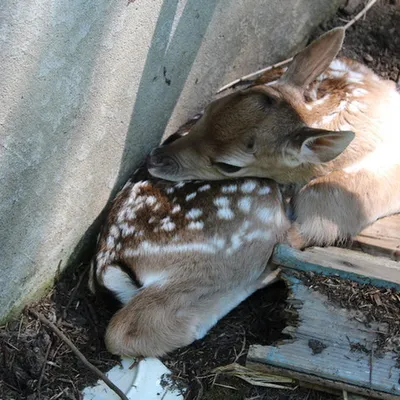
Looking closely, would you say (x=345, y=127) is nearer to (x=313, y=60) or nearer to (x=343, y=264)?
(x=313, y=60)

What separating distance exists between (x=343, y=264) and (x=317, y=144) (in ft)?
1.61

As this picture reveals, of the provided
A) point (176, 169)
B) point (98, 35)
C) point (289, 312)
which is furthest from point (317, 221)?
point (98, 35)

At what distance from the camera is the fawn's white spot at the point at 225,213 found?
283 cm

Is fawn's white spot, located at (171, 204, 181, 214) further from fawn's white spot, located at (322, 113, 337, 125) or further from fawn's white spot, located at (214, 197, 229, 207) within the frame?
fawn's white spot, located at (322, 113, 337, 125)

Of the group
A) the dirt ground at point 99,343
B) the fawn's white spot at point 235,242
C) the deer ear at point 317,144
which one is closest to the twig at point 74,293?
the dirt ground at point 99,343

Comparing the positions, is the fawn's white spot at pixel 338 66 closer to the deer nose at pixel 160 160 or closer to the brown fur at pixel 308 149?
the brown fur at pixel 308 149

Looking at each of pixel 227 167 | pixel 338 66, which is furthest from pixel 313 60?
pixel 227 167

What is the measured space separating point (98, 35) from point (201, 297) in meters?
1.12

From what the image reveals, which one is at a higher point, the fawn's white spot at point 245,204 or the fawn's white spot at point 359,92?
the fawn's white spot at point 359,92

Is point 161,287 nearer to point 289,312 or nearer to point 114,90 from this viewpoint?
point 289,312

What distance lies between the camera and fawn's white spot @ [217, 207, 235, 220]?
2.83 metres

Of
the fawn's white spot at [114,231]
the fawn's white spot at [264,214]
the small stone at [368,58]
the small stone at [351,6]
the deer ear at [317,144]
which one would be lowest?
the fawn's white spot at [114,231]

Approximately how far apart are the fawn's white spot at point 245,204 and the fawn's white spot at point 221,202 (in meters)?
0.05

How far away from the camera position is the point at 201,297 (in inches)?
112
